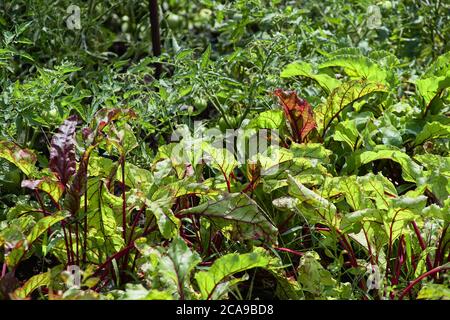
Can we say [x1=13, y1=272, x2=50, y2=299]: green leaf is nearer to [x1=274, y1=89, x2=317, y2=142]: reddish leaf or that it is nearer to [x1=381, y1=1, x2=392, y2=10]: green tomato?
[x1=274, y1=89, x2=317, y2=142]: reddish leaf

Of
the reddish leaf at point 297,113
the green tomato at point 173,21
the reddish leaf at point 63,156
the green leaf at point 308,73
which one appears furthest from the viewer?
the green tomato at point 173,21

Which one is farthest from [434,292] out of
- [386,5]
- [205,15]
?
[205,15]

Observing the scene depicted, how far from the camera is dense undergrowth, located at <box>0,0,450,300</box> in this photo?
182 cm

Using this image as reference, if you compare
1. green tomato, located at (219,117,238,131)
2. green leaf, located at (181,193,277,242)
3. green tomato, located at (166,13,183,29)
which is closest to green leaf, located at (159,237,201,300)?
green leaf, located at (181,193,277,242)

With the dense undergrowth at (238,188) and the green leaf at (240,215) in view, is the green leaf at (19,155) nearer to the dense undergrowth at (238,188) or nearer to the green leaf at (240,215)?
the dense undergrowth at (238,188)

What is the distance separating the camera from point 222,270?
1662mm

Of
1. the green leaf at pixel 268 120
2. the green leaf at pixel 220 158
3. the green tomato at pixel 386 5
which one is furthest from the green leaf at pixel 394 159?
the green tomato at pixel 386 5

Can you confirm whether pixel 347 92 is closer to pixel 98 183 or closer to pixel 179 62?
pixel 179 62

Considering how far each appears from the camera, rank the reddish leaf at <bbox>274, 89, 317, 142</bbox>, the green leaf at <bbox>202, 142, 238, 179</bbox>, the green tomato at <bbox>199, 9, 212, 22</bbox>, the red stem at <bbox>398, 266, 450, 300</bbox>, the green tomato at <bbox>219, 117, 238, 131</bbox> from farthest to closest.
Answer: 1. the green tomato at <bbox>199, 9, 212, 22</bbox>
2. the green tomato at <bbox>219, 117, 238, 131</bbox>
3. the reddish leaf at <bbox>274, 89, 317, 142</bbox>
4. the green leaf at <bbox>202, 142, 238, 179</bbox>
5. the red stem at <bbox>398, 266, 450, 300</bbox>

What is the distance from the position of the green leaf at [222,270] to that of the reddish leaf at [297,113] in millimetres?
677

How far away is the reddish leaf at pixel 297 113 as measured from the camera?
2240 millimetres

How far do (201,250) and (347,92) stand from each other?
634 mm

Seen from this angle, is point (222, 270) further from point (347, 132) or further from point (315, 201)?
point (347, 132)
